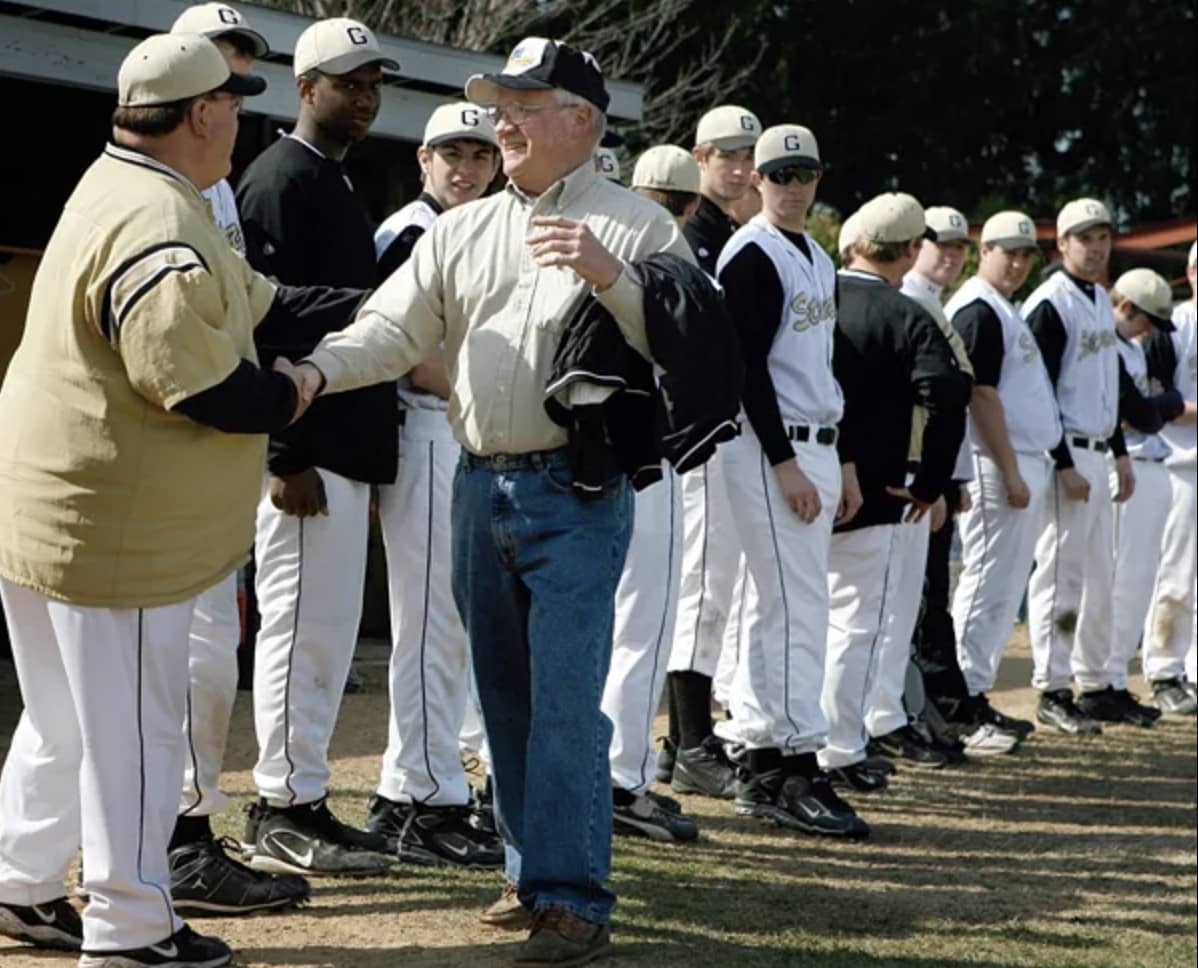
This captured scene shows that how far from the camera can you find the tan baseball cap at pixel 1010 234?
1003cm

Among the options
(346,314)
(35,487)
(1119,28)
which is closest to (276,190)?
(346,314)

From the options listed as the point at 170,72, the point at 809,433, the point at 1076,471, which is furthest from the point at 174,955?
the point at 1076,471

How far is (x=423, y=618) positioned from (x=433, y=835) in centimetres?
65

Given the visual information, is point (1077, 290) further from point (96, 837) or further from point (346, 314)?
point (96, 837)

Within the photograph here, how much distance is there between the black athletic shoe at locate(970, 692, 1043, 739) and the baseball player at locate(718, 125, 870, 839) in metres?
2.36

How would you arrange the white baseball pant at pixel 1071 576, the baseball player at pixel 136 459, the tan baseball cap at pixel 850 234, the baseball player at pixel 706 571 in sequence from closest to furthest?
the baseball player at pixel 136 459 < the baseball player at pixel 706 571 < the tan baseball cap at pixel 850 234 < the white baseball pant at pixel 1071 576

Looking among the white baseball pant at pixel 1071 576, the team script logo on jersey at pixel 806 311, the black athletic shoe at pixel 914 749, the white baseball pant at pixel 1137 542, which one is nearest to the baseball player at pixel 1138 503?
the white baseball pant at pixel 1137 542

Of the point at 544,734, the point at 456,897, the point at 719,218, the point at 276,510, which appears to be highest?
the point at 719,218

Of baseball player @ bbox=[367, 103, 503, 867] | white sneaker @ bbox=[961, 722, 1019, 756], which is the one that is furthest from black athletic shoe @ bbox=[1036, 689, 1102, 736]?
baseball player @ bbox=[367, 103, 503, 867]

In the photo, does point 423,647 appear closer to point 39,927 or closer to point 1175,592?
point 39,927

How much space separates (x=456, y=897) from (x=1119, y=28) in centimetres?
2304

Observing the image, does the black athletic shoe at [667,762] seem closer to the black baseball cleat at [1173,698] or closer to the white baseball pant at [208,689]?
the white baseball pant at [208,689]

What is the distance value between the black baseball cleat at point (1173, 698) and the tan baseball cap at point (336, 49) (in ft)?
22.4

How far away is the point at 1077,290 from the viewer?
34.3 feet
